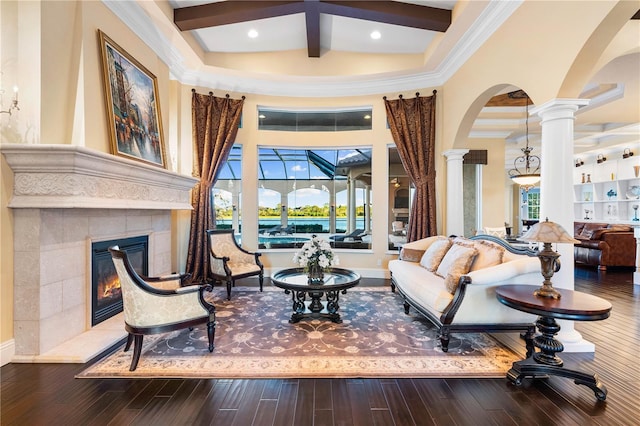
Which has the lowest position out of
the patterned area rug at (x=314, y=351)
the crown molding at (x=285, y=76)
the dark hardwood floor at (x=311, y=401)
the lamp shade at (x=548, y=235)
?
the dark hardwood floor at (x=311, y=401)

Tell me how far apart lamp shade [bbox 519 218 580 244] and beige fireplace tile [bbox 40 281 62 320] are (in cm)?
429

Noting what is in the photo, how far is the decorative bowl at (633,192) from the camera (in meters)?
7.70

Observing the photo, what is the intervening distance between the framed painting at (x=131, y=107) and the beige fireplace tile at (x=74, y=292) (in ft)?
4.99

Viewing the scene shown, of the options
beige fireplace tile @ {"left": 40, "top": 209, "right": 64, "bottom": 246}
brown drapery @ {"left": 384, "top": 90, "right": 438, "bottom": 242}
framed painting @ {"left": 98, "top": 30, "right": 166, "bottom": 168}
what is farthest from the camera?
brown drapery @ {"left": 384, "top": 90, "right": 438, "bottom": 242}

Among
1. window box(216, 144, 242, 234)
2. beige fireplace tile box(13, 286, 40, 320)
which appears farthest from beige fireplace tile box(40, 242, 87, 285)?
window box(216, 144, 242, 234)

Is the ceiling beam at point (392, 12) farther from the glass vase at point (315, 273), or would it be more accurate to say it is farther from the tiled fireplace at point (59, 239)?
the glass vase at point (315, 273)

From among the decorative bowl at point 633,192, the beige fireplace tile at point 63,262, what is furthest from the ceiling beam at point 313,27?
the decorative bowl at point 633,192

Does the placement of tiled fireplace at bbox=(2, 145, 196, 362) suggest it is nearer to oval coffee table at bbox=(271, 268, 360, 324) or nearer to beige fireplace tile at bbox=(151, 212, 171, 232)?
beige fireplace tile at bbox=(151, 212, 171, 232)

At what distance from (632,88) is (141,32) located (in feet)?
27.0

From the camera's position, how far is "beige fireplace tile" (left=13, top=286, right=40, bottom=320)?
110 inches

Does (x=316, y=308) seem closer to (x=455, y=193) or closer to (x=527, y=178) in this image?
(x=455, y=193)

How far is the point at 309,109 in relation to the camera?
6.37m

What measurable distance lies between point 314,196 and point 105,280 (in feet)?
13.8

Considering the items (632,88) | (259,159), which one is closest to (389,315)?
(259,159)
